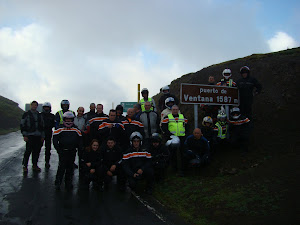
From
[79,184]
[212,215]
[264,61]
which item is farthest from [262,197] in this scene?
[264,61]

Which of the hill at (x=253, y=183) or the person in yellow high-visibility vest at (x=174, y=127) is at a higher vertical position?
the person in yellow high-visibility vest at (x=174, y=127)

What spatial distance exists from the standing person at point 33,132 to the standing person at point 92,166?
9.36ft

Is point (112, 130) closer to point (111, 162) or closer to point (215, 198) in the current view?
point (111, 162)

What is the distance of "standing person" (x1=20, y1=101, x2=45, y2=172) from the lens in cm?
969

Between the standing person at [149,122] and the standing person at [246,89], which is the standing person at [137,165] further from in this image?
the standing person at [246,89]

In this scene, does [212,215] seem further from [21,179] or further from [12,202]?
[21,179]

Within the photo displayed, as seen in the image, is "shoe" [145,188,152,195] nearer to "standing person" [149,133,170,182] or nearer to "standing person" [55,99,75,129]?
"standing person" [149,133,170,182]

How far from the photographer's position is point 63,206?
239 inches

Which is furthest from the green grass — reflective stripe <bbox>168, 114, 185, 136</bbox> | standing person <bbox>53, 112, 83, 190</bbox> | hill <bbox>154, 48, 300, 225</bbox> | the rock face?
the rock face

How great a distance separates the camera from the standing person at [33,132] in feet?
31.8

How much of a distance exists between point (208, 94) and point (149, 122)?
215cm

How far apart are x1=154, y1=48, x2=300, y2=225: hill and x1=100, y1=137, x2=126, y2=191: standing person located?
1.07 metres

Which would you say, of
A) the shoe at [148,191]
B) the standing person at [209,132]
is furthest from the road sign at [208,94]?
the shoe at [148,191]

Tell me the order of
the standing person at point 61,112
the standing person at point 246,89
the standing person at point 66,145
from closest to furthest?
1. the standing person at point 66,145
2. the standing person at point 246,89
3. the standing person at point 61,112
